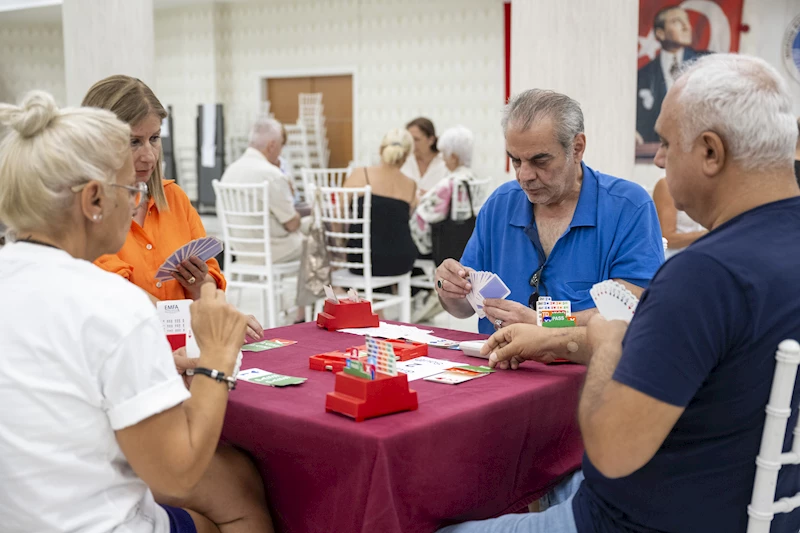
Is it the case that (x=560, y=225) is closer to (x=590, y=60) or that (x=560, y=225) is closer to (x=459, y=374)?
(x=459, y=374)

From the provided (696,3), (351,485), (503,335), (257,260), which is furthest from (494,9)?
(351,485)

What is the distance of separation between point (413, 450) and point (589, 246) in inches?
50.1

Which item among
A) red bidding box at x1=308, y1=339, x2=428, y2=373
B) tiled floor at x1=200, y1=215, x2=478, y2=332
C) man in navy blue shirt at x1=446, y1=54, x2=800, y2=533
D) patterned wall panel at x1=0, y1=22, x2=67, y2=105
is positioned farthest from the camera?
patterned wall panel at x1=0, y1=22, x2=67, y2=105

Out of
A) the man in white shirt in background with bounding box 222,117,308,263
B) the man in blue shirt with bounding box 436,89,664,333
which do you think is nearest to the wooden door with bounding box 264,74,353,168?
the man in white shirt in background with bounding box 222,117,308,263

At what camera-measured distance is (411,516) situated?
1.59 m

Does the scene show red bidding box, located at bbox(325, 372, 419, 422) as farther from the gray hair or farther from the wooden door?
the wooden door

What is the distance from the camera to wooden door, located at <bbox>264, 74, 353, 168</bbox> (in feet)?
41.1

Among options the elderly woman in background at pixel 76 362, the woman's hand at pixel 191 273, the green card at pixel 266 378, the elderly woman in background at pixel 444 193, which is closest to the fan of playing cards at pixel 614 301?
the green card at pixel 266 378

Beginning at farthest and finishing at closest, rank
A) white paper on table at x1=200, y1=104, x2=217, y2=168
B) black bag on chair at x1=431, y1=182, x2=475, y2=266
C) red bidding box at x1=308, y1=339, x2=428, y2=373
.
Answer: white paper on table at x1=200, y1=104, x2=217, y2=168, black bag on chair at x1=431, y1=182, x2=475, y2=266, red bidding box at x1=308, y1=339, x2=428, y2=373

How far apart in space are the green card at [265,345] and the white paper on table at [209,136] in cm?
1120

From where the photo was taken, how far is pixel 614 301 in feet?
5.63

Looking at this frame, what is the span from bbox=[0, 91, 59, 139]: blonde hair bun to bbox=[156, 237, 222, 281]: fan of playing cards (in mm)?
856

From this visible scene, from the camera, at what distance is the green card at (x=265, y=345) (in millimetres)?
2293

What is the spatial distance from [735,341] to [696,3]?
816 cm
